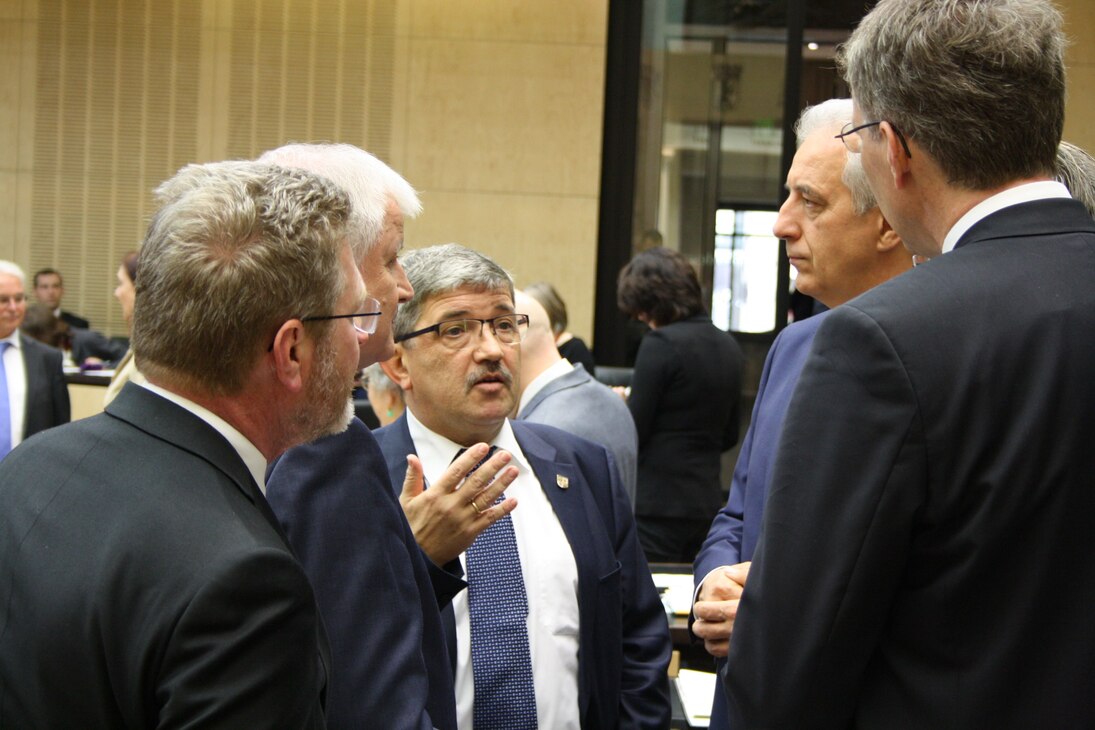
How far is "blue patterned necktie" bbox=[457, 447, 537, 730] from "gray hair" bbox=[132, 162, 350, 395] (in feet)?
3.31

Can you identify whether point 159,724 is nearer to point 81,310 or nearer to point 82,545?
point 82,545

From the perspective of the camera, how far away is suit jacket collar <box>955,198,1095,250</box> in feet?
4.47

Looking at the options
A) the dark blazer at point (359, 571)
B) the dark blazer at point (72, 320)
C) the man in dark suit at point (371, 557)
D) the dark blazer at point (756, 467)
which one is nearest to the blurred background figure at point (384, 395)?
the dark blazer at point (756, 467)

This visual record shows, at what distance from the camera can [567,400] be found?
390 centimetres

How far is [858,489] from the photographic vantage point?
1.28 meters

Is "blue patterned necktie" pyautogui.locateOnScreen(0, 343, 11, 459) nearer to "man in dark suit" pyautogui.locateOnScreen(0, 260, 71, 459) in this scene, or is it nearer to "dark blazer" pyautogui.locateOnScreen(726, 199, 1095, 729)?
"man in dark suit" pyautogui.locateOnScreen(0, 260, 71, 459)

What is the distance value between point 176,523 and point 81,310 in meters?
9.41

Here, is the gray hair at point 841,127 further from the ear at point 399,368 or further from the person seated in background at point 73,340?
the person seated in background at point 73,340

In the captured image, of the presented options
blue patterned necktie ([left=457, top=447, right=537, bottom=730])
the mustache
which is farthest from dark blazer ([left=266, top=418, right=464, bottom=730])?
the mustache

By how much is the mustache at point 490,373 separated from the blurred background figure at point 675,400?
2.44 metres

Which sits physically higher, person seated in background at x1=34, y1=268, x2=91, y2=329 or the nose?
the nose

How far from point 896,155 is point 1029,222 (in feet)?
0.55

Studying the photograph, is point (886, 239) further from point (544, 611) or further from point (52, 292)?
point (52, 292)

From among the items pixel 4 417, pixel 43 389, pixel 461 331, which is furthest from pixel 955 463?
pixel 43 389
